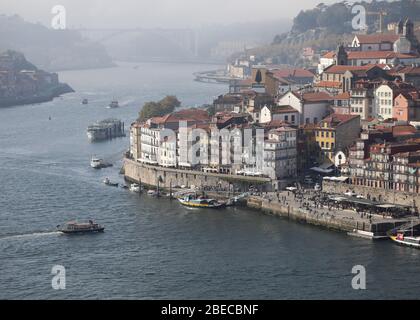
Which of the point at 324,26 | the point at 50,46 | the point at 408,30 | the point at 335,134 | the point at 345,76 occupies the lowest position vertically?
the point at 335,134

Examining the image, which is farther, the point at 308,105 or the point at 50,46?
the point at 50,46

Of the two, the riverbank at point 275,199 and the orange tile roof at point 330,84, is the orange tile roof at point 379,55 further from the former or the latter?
the riverbank at point 275,199

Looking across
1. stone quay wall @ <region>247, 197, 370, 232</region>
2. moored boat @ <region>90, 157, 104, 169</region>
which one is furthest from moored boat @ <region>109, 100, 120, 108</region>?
stone quay wall @ <region>247, 197, 370, 232</region>

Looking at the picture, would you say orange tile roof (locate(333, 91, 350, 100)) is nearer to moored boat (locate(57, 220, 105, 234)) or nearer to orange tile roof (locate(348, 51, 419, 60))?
orange tile roof (locate(348, 51, 419, 60))

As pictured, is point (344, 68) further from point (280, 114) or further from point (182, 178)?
point (182, 178)

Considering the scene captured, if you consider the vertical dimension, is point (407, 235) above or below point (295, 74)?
below

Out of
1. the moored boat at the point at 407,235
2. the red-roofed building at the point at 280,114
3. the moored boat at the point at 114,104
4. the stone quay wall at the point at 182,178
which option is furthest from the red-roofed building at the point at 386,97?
the moored boat at the point at 114,104

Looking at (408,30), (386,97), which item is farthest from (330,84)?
(408,30)

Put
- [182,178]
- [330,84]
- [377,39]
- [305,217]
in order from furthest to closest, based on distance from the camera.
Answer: [377,39] → [330,84] → [182,178] → [305,217]
